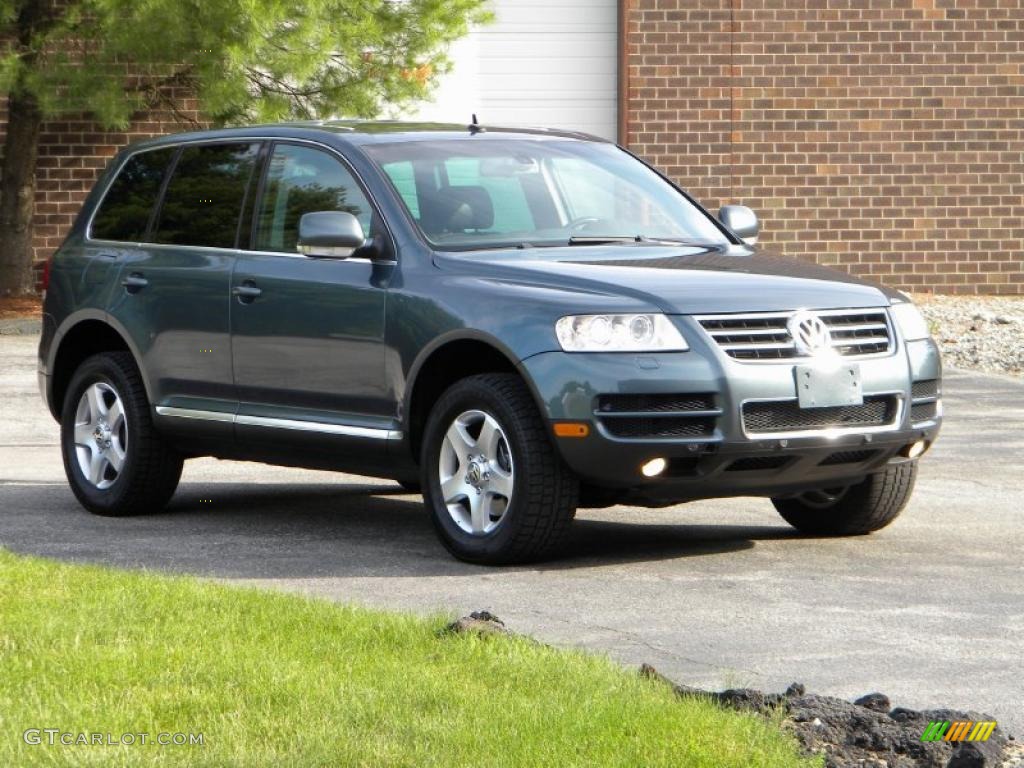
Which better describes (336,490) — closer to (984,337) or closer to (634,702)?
(634,702)

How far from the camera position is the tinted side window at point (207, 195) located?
973cm

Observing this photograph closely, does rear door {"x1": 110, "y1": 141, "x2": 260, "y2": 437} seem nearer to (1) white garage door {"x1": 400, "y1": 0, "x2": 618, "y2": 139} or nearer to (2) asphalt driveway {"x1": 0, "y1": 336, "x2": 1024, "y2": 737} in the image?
(2) asphalt driveway {"x1": 0, "y1": 336, "x2": 1024, "y2": 737}

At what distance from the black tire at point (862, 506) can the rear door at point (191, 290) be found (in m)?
2.64

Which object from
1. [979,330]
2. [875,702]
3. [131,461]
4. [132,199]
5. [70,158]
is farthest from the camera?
[70,158]

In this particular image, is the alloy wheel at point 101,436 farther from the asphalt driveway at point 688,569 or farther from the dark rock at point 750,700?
the dark rock at point 750,700

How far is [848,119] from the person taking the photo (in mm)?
24906

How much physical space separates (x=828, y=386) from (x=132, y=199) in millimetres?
4115

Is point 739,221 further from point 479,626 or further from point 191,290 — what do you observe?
point 479,626

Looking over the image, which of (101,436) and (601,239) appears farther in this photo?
(101,436)

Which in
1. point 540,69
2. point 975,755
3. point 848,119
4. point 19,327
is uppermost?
point 540,69

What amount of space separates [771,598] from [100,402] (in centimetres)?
402

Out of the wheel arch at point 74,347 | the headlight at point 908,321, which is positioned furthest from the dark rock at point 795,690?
the wheel arch at point 74,347

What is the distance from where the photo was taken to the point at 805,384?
7988 millimetres

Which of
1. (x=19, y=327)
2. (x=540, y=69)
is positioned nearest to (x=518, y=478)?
(x=19, y=327)
